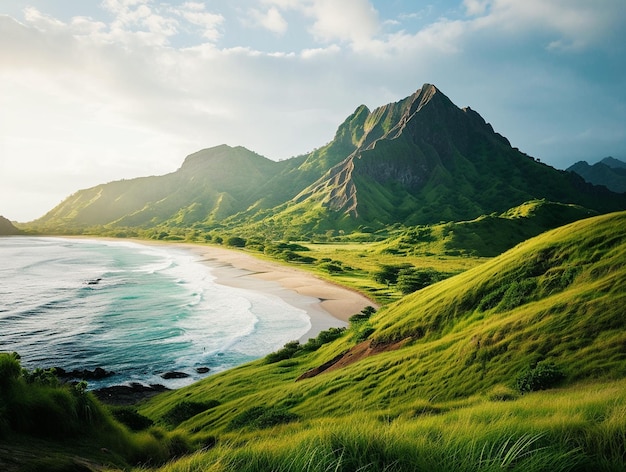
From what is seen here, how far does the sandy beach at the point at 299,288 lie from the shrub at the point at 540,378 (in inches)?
1426

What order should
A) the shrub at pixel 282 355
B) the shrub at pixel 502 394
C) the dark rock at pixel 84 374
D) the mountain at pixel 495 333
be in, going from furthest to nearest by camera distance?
the dark rock at pixel 84 374
the shrub at pixel 282 355
the mountain at pixel 495 333
the shrub at pixel 502 394

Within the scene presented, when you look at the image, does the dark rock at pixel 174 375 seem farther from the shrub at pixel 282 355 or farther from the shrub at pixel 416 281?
the shrub at pixel 416 281

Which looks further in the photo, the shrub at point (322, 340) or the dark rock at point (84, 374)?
the dark rock at point (84, 374)

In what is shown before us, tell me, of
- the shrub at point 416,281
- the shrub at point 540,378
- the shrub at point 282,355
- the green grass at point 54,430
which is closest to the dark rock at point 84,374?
the shrub at point 282,355

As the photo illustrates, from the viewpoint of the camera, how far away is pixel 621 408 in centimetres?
596

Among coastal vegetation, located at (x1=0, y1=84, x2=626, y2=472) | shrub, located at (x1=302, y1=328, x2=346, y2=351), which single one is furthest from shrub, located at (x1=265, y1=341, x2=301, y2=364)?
shrub, located at (x1=302, y1=328, x2=346, y2=351)

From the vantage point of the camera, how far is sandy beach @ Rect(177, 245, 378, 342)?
6044 centimetres

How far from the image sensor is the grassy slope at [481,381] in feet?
16.4

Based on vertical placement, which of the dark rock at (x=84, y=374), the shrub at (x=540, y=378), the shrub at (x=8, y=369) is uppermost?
the shrub at (x=8, y=369)

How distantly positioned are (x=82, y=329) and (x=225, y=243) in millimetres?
146172

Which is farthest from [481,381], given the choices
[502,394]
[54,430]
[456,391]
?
[54,430]

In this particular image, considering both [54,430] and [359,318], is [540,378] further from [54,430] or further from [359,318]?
[359,318]

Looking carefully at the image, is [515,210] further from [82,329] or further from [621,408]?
[621,408]

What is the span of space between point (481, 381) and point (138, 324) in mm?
54625
